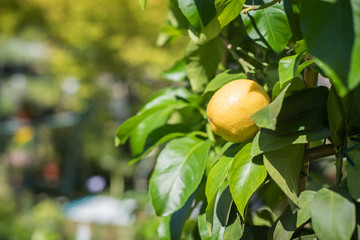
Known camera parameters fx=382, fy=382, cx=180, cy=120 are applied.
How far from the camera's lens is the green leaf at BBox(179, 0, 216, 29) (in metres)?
0.39

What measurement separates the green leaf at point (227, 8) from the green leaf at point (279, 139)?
0.11 metres

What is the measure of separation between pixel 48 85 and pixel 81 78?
253 cm

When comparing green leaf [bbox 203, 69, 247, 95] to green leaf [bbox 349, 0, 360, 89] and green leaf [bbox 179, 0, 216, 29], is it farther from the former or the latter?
green leaf [bbox 349, 0, 360, 89]

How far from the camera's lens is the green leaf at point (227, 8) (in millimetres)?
348

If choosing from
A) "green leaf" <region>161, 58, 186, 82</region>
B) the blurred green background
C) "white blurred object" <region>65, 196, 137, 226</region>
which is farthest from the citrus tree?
"white blurred object" <region>65, 196, 137, 226</region>

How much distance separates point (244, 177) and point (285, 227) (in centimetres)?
6

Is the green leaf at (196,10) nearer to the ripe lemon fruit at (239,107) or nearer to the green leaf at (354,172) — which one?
the ripe lemon fruit at (239,107)

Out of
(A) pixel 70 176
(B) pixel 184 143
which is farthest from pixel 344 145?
(A) pixel 70 176

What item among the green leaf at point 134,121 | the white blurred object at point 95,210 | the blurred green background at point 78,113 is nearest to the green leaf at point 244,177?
the green leaf at point 134,121

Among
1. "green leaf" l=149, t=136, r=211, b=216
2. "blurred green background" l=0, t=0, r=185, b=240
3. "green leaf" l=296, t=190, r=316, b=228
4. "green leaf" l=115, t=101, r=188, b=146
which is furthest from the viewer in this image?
"blurred green background" l=0, t=0, r=185, b=240

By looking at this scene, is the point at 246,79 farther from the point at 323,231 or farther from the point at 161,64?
the point at 161,64

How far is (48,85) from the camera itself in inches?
241

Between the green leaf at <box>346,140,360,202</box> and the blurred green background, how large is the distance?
5.56 ft

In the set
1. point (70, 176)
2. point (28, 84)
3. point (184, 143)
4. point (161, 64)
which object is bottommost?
point (70, 176)
